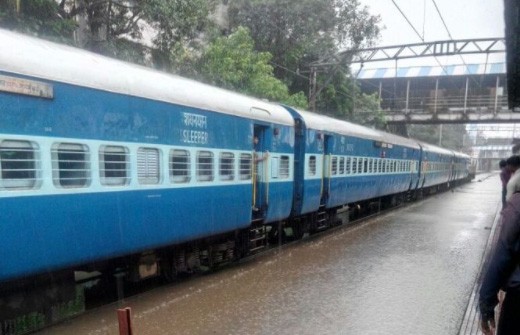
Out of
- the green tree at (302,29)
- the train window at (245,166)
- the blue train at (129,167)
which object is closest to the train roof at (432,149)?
the green tree at (302,29)

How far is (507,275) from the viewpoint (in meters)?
2.89

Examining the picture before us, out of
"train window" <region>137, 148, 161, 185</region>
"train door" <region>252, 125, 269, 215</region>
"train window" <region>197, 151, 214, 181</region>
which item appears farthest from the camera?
"train door" <region>252, 125, 269, 215</region>

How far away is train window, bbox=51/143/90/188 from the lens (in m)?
5.09

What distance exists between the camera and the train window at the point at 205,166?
7.55 meters

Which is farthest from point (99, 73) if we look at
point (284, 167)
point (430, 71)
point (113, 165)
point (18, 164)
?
point (430, 71)

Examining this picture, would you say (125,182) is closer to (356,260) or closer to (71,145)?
(71,145)

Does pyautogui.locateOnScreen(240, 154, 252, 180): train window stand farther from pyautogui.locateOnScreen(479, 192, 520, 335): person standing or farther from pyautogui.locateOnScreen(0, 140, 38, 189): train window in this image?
pyautogui.locateOnScreen(479, 192, 520, 335): person standing

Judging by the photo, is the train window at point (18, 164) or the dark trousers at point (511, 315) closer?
the dark trousers at point (511, 315)

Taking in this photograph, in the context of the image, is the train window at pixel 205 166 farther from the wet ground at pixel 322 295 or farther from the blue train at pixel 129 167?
the wet ground at pixel 322 295

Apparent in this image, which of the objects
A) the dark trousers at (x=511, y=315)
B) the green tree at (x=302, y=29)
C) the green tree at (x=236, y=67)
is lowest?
the dark trousers at (x=511, y=315)

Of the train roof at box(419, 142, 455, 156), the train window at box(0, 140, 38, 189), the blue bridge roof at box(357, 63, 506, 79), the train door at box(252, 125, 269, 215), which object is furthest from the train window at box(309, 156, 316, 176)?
the blue bridge roof at box(357, 63, 506, 79)

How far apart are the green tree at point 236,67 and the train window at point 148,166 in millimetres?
9584

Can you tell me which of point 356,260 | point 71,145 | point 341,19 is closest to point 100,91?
point 71,145

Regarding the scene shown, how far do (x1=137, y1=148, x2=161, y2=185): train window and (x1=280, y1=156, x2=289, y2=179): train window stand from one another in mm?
4321
